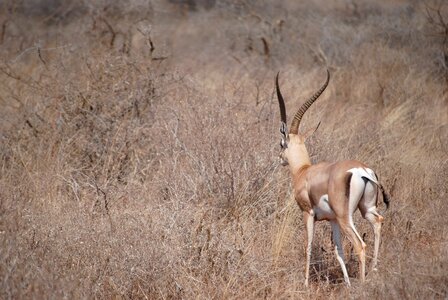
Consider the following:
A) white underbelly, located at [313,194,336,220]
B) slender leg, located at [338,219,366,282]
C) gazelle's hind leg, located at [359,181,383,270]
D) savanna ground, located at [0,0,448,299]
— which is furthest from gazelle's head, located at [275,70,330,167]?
slender leg, located at [338,219,366,282]

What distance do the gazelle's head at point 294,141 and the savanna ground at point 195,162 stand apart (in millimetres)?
541

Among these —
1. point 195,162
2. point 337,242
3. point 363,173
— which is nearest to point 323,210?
point 337,242

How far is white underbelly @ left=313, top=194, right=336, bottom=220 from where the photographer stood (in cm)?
583

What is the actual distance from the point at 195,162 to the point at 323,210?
6.15ft

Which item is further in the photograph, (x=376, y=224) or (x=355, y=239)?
(x=376, y=224)

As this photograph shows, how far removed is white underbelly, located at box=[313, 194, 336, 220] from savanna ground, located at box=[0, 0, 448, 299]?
0.54m

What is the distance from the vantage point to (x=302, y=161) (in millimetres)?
6680

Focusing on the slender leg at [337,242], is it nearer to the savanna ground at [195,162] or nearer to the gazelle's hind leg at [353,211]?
the savanna ground at [195,162]

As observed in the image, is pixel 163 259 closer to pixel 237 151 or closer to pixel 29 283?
pixel 29 283

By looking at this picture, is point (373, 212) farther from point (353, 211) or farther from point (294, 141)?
point (294, 141)

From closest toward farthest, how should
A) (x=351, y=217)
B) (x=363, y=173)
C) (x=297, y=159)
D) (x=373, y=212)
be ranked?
1. (x=363, y=173)
2. (x=351, y=217)
3. (x=373, y=212)
4. (x=297, y=159)

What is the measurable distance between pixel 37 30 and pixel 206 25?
5.67 meters

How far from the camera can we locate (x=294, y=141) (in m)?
6.82

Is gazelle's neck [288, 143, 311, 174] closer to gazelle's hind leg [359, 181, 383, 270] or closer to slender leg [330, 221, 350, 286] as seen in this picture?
slender leg [330, 221, 350, 286]
